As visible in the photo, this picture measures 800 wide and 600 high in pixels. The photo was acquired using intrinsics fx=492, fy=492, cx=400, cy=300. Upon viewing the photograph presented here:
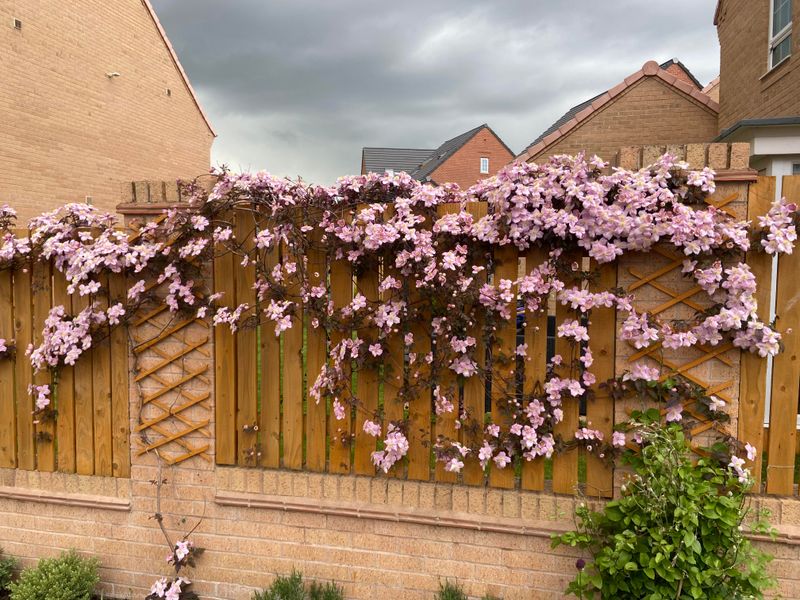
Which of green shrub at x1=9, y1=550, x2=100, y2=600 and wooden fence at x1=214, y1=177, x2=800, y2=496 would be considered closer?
wooden fence at x1=214, y1=177, x2=800, y2=496

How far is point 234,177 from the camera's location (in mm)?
2668

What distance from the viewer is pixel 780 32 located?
8.04 m

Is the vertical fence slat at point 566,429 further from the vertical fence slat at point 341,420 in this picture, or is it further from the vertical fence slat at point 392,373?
the vertical fence slat at point 341,420

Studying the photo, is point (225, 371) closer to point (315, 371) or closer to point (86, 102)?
point (315, 371)

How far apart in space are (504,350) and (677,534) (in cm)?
107

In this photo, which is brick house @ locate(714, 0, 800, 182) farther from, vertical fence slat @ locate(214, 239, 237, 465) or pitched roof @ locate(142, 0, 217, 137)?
pitched roof @ locate(142, 0, 217, 137)

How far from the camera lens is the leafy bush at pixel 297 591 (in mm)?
2654

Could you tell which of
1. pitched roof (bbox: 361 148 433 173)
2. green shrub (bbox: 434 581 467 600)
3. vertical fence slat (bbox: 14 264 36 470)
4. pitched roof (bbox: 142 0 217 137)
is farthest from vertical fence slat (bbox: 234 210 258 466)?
pitched roof (bbox: 361 148 433 173)

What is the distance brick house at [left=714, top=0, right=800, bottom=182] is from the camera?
5199mm

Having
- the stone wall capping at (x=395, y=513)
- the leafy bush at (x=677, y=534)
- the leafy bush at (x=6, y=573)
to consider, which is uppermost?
the leafy bush at (x=677, y=534)

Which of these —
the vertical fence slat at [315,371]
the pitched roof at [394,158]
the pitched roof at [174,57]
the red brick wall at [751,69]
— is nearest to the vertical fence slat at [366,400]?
the vertical fence slat at [315,371]

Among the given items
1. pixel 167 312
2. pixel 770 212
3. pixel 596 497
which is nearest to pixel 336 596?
pixel 596 497

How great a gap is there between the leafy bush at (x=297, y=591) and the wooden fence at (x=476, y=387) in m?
0.60

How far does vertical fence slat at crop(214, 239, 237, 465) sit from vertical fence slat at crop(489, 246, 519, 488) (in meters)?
1.47
